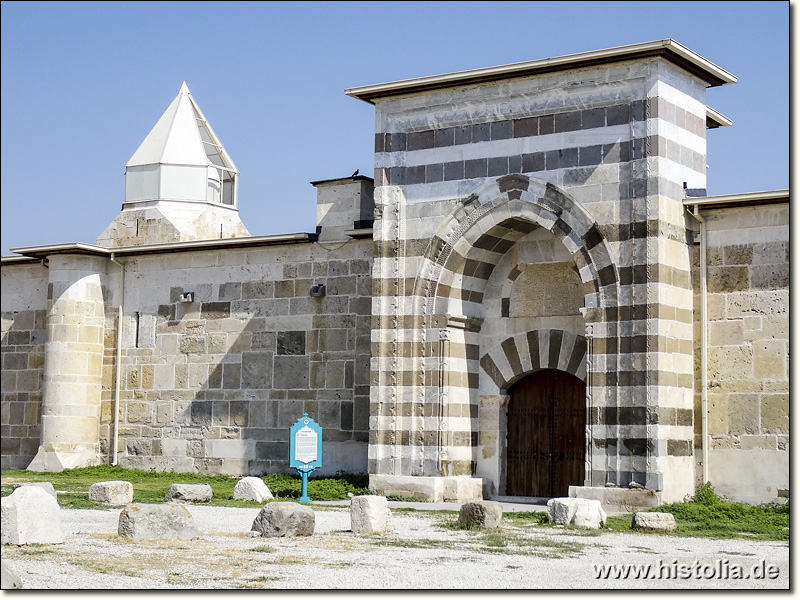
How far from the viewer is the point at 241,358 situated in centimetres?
1838

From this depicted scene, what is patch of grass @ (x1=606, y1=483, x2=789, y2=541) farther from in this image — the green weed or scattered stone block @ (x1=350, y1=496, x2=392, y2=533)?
the green weed

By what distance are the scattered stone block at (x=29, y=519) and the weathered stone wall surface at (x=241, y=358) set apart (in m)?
7.92

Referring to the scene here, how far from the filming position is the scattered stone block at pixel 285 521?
10188 mm

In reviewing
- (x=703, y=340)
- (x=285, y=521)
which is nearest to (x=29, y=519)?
(x=285, y=521)

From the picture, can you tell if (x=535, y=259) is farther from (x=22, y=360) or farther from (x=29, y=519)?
(x=22, y=360)

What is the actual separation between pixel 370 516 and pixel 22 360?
39.6 feet

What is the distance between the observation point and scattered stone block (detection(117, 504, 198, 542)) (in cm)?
984

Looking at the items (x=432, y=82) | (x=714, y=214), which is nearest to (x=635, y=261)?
(x=714, y=214)

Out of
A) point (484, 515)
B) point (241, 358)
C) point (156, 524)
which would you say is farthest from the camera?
point (241, 358)

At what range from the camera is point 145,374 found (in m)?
19.3

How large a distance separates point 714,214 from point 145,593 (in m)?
9.35

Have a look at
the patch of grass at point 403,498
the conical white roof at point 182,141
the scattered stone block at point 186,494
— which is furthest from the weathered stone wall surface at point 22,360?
the patch of grass at point 403,498

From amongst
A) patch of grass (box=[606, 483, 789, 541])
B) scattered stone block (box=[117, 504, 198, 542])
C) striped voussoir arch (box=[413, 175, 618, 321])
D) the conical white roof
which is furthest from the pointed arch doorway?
the conical white roof

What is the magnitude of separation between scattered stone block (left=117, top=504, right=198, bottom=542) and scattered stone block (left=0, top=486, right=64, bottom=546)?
1.88 ft
